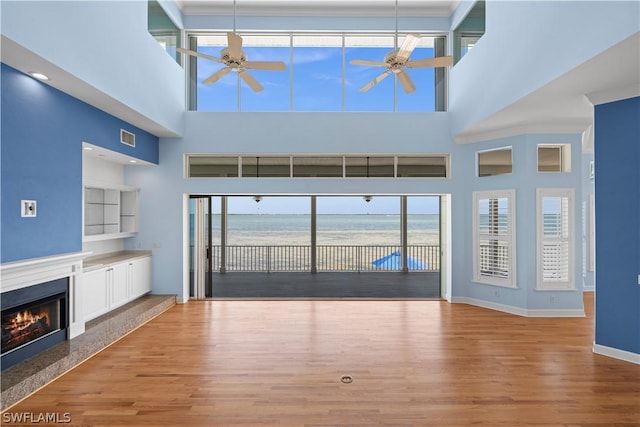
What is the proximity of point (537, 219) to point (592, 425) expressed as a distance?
11.8 ft

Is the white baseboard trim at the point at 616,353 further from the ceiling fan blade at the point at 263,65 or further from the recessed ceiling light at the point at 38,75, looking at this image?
the recessed ceiling light at the point at 38,75

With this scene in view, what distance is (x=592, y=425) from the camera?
2.74m

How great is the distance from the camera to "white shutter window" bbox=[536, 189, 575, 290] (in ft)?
18.5

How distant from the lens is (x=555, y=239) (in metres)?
5.64

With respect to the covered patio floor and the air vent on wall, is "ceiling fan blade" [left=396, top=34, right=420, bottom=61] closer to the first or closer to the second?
the air vent on wall

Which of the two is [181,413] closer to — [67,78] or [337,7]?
[67,78]

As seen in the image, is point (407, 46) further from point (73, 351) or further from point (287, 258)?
point (287, 258)

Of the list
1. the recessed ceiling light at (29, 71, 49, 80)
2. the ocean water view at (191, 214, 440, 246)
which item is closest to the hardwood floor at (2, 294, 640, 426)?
the recessed ceiling light at (29, 71, 49, 80)

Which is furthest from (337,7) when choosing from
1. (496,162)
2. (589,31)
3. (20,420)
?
(20,420)

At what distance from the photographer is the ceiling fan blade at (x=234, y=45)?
3756mm

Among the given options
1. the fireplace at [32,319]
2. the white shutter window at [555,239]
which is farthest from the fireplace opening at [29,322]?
the white shutter window at [555,239]

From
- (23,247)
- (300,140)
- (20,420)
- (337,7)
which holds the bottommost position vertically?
(20,420)

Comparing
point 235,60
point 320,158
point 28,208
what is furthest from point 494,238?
point 28,208

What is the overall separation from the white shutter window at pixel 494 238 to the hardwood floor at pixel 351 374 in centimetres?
91
